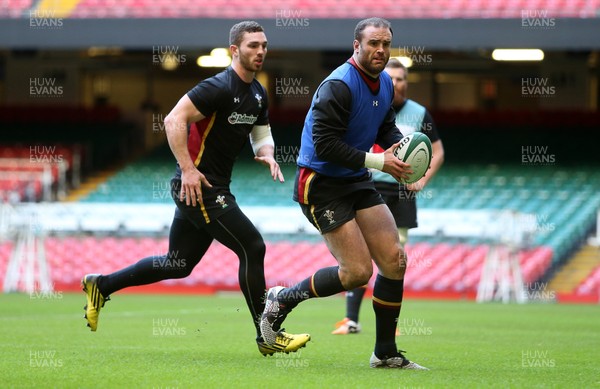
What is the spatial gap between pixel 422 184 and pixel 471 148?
692 inches

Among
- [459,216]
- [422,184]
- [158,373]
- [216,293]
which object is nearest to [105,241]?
[216,293]

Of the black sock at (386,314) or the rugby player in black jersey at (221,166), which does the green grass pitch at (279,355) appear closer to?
the black sock at (386,314)

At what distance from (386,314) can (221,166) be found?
1585 millimetres

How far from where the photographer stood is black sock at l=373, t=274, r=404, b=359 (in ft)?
22.4

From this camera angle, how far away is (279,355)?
7.74m

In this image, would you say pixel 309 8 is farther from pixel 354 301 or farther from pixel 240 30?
pixel 240 30

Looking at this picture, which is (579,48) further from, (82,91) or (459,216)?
(82,91)

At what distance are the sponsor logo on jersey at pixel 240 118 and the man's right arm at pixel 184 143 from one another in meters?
0.25

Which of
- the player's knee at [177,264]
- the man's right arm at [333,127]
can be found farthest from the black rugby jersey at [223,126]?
the man's right arm at [333,127]

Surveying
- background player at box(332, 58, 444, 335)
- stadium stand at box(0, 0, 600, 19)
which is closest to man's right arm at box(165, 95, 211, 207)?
background player at box(332, 58, 444, 335)

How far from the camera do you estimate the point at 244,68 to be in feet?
24.4

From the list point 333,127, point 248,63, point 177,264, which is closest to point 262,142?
point 248,63

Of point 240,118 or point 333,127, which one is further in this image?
point 240,118

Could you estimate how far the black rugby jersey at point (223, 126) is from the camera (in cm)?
734
